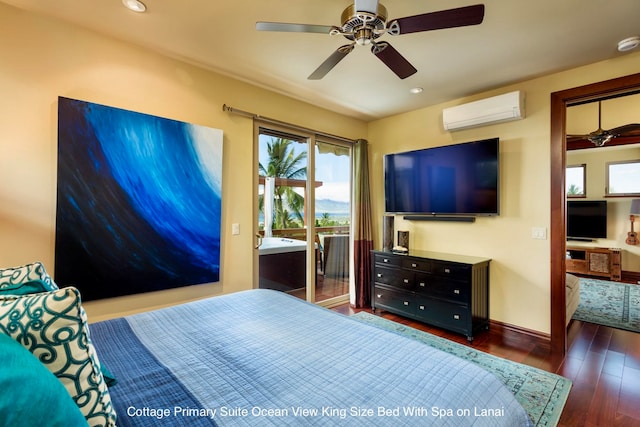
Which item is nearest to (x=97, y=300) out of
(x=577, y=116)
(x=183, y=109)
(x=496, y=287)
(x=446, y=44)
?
(x=183, y=109)

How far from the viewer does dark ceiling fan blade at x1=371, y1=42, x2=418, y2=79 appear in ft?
6.24

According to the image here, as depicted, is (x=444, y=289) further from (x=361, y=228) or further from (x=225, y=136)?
(x=225, y=136)

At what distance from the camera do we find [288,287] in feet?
12.1

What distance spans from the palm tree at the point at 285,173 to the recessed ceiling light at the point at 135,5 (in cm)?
162

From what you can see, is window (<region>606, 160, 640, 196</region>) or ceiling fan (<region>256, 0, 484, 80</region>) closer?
ceiling fan (<region>256, 0, 484, 80</region>)

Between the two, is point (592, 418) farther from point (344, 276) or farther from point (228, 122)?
point (228, 122)

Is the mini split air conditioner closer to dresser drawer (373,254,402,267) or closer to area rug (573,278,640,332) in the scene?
dresser drawer (373,254,402,267)

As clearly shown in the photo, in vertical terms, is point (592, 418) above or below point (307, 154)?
below

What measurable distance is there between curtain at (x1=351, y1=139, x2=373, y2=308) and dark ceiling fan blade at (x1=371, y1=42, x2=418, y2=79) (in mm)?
1943

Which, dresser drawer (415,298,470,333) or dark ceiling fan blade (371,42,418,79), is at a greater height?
dark ceiling fan blade (371,42,418,79)

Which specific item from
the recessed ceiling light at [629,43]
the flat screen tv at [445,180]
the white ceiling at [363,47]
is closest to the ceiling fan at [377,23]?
the white ceiling at [363,47]

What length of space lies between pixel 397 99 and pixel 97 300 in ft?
11.8

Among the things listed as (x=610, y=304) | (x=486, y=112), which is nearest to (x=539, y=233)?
(x=486, y=112)

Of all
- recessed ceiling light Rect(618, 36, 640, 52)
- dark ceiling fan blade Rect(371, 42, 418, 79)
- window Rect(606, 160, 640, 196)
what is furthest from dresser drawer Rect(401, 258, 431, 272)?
window Rect(606, 160, 640, 196)
